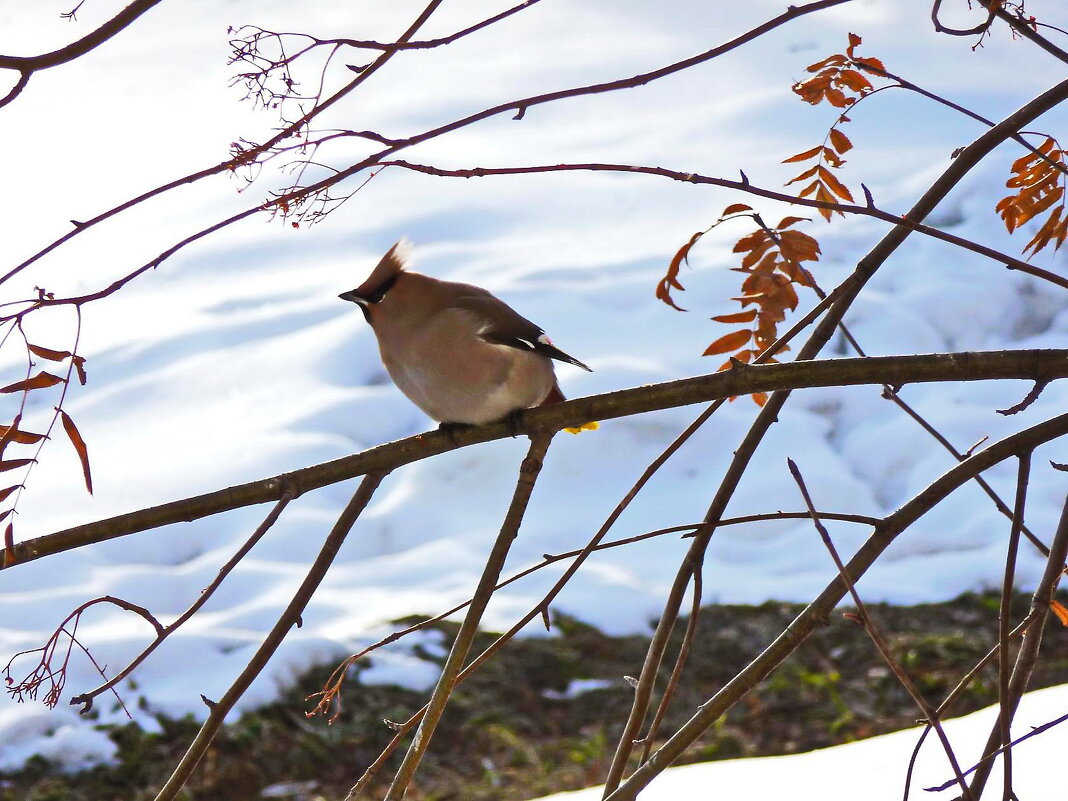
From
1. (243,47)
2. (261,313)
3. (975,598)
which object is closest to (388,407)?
(261,313)

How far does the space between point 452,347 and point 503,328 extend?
0.16 metres

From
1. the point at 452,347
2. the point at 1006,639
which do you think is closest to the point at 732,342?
the point at 1006,639

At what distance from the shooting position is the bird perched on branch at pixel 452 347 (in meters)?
2.35

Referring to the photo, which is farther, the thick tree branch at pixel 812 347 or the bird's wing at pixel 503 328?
the bird's wing at pixel 503 328

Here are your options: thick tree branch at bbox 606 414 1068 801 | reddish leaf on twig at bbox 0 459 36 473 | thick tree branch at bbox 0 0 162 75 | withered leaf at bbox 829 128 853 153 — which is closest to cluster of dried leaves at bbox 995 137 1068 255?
withered leaf at bbox 829 128 853 153

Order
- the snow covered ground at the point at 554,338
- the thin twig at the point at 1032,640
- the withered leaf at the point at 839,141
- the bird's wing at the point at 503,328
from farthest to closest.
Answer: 1. the snow covered ground at the point at 554,338
2. the bird's wing at the point at 503,328
3. the withered leaf at the point at 839,141
4. the thin twig at the point at 1032,640

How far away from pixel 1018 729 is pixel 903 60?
673cm

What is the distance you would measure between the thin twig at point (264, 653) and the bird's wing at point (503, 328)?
81 centimetres

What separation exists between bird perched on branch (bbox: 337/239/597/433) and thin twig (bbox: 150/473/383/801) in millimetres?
679

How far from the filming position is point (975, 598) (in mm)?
4738

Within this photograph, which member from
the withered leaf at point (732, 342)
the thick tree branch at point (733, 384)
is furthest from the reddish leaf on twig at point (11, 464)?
the withered leaf at point (732, 342)

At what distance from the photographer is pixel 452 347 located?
7.77ft

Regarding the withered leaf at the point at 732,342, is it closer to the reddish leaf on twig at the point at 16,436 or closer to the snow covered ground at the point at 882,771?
the snow covered ground at the point at 882,771

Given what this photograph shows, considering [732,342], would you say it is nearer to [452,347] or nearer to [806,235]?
[806,235]
